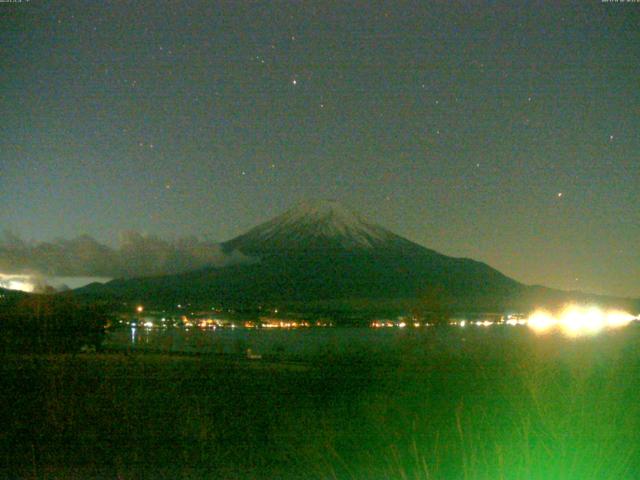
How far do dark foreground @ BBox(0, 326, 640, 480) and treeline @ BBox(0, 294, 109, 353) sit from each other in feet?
32.2

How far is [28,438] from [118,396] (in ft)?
14.2

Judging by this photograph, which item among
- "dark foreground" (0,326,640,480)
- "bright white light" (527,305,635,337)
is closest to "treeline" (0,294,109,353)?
"dark foreground" (0,326,640,480)

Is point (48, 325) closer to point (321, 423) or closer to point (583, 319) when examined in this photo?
point (321, 423)

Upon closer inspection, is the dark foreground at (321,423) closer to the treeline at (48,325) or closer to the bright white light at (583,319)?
the treeline at (48,325)

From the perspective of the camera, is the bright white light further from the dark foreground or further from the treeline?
the dark foreground

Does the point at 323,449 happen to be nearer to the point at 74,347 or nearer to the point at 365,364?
the point at 365,364

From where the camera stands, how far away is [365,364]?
2431 cm

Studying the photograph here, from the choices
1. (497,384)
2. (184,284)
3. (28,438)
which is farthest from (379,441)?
(184,284)

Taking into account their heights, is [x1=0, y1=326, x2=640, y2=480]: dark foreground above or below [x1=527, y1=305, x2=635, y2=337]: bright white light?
below

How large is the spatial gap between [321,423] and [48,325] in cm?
2346

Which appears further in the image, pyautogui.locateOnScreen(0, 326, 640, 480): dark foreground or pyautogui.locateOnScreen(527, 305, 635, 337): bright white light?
pyautogui.locateOnScreen(527, 305, 635, 337): bright white light

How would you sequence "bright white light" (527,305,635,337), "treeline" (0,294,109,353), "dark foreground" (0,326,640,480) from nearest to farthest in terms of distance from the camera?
"dark foreground" (0,326,640,480)
"treeline" (0,294,109,353)
"bright white light" (527,305,635,337)

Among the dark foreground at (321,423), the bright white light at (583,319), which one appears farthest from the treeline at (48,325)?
the bright white light at (583,319)

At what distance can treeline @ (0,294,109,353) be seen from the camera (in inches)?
1249
